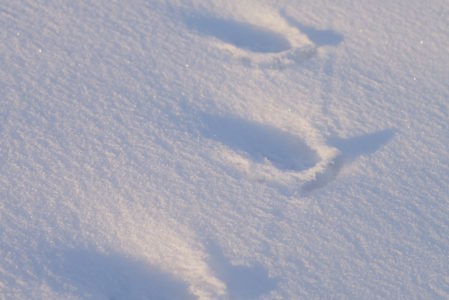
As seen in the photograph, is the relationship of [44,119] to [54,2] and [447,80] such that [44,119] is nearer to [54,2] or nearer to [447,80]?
[54,2]

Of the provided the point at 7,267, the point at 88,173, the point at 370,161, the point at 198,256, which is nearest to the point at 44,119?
the point at 88,173

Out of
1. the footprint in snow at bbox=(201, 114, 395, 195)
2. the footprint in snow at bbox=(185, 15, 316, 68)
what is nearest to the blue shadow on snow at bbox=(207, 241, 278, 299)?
the footprint in snow at bbox=(201, 114, 395, 195)

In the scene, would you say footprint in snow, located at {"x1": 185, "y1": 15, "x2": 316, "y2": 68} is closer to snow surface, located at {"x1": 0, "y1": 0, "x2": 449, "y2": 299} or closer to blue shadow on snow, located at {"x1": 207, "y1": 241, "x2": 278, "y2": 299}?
snow surface, located at {"x1": 0, "y1": 0, "x2": 449, "y2": 299}

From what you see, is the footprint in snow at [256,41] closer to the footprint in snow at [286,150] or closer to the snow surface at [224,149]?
the snow surface at [224,149]

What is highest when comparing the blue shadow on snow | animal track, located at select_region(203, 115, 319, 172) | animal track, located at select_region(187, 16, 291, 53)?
animal track, located at select_region(187, 16, 291, 53)

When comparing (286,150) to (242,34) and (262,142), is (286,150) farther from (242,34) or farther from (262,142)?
(242,34)

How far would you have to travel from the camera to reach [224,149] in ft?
5.24

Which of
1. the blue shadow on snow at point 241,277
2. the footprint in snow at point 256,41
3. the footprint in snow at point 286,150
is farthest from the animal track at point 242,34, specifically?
the blue shadow on snow at point 241,277

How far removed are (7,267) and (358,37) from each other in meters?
1.21

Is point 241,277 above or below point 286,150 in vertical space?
below

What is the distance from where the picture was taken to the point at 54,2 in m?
1.82

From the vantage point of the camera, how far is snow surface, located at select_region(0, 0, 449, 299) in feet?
4.71

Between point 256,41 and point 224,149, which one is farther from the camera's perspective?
point 256,41

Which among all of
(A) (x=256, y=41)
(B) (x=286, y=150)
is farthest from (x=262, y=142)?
(A) (x=256, y=41)
